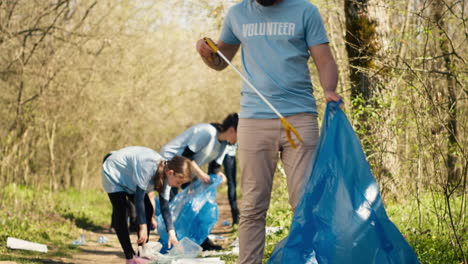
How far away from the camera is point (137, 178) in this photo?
519 centimetres

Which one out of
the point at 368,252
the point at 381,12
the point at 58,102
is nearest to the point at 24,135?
the point at 58,102

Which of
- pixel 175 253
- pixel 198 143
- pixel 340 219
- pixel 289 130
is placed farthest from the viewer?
pixel 198 143

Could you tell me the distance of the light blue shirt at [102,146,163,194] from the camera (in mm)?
5230

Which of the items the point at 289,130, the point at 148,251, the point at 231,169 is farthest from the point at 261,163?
the point at 231,169

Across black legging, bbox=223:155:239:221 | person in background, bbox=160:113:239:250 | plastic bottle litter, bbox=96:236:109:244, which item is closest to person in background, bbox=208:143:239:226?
black legging, bbox=223:155:239:221

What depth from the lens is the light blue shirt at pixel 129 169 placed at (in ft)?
17.2

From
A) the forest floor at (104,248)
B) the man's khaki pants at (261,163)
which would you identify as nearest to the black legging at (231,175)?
the forest floor at (104,248)

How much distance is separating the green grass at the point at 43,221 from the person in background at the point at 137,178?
91cm

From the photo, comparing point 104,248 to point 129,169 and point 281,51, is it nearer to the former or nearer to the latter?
point 129,169

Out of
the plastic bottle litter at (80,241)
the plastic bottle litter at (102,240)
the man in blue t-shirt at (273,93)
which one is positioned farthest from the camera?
the plastic bottle litter at (102,240)

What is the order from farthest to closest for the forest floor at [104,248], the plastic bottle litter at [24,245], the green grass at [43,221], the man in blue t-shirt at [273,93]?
the green grass at [43,221] → the plastic bottle litter at [24,245] → the forest floor at [104,248] → the man in blue t-shirt at [273,93]

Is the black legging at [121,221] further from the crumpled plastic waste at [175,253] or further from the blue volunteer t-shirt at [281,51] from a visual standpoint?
the blue volunteer t-shirt at [281,51]

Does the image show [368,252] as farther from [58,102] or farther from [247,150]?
[58,102]

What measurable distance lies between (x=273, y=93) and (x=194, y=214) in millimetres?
3128
